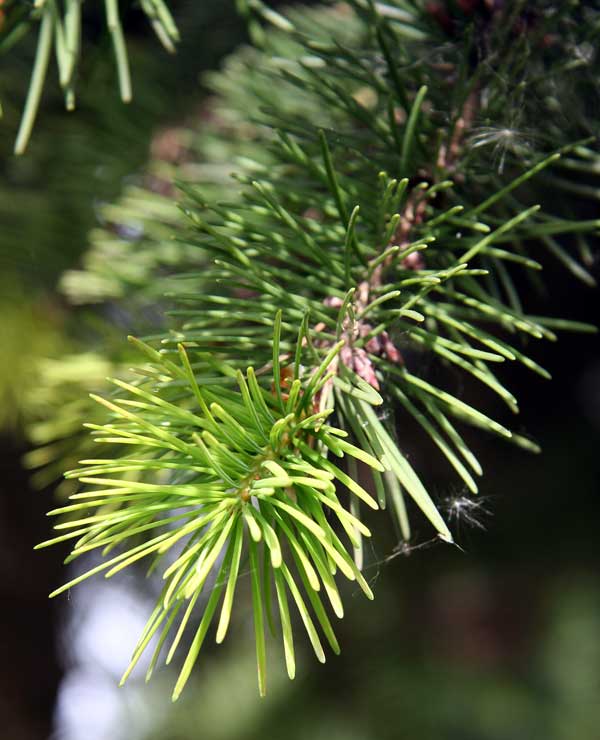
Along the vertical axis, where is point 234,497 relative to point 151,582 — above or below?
above

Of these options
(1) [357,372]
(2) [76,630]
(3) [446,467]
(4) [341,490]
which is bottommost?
(2) [76,630]

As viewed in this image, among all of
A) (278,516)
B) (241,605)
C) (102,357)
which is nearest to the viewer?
(278,516)

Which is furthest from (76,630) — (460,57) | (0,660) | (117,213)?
(460,57)

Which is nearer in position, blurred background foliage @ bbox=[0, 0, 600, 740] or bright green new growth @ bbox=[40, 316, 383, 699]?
bright green new growth @ bbox=[40, 316, 383, 699]

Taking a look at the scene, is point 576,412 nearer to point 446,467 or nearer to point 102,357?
point 446,467

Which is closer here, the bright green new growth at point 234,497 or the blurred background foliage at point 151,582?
the bright green new growth at point 234,497

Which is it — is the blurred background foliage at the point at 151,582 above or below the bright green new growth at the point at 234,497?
below

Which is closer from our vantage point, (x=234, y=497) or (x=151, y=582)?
(x=234, y=497)

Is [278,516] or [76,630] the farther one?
[76,630]
